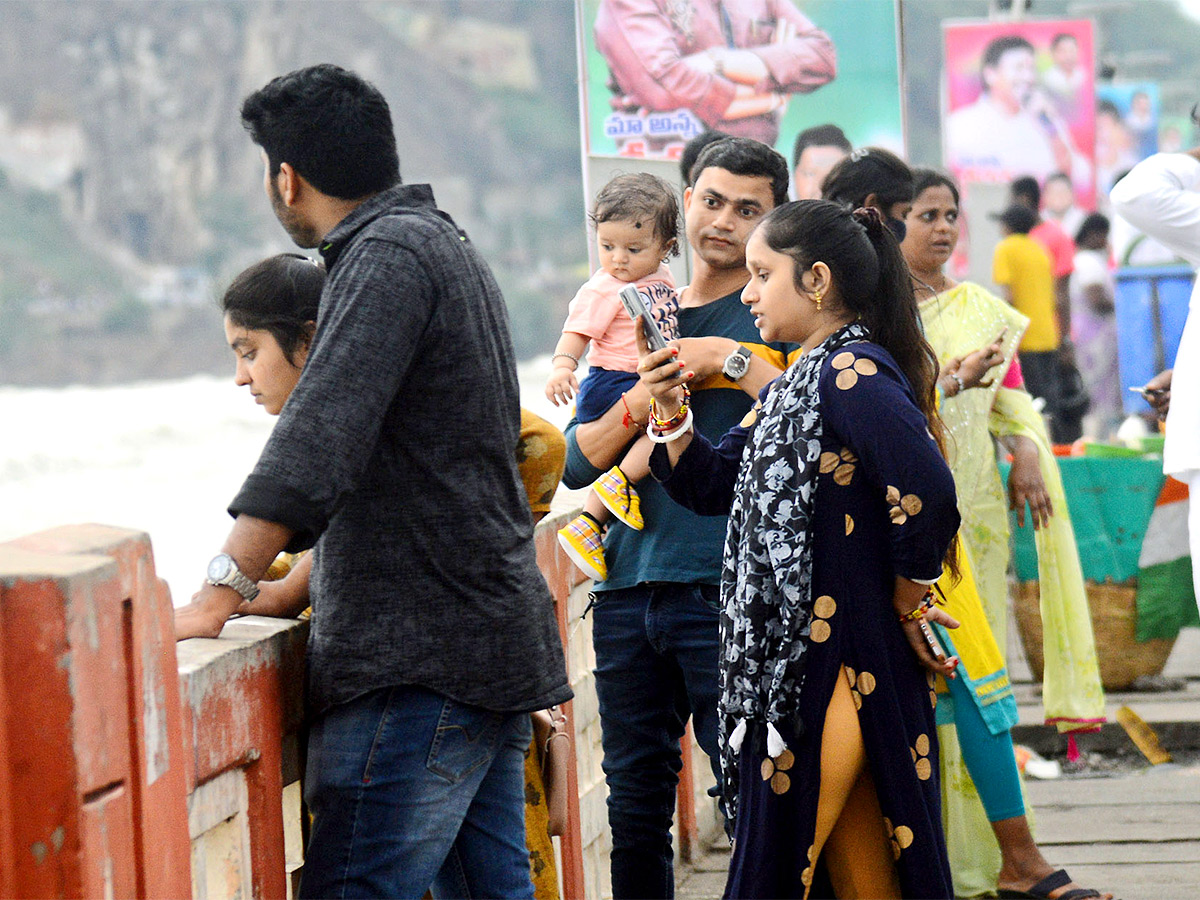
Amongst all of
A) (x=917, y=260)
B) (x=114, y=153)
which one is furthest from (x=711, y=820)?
(x=114, y=153)

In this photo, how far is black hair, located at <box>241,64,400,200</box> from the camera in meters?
2.23

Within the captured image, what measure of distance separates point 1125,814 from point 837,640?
8.41ft

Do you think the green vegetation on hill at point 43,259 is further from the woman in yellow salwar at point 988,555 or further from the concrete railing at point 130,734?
the concrete railing at point 130,734

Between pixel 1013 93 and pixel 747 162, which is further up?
pixel 1013 93

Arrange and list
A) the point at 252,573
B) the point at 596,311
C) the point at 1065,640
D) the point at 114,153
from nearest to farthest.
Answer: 1. the point at 252,573
2. the point at 596,311
3. the point at 1065,640
4. the point at 114,153

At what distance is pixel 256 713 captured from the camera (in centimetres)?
221

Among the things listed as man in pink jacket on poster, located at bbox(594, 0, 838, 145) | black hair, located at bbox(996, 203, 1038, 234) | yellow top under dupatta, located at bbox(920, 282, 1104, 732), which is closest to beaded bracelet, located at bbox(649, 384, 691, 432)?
yellow top under dupatta, located at bbox(920, 282, 1104, 732)

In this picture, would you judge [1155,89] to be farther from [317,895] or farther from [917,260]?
[317,895]

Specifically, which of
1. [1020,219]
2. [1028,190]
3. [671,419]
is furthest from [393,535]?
[1028,190]

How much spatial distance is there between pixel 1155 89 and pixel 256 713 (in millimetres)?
23320

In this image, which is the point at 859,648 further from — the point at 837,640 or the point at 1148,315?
the point at 1148,315

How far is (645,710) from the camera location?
10.3 feet

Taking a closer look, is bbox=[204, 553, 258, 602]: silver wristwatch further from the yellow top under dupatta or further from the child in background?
the yellow top under dupatta

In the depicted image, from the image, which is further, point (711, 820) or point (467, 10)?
point (467, 10)
